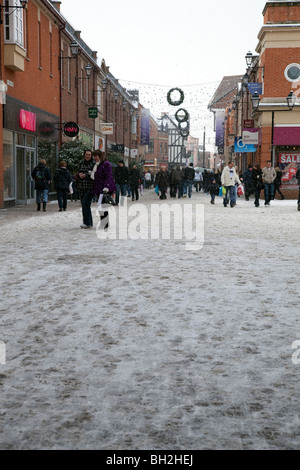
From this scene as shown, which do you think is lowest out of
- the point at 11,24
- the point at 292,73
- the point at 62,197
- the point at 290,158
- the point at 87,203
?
the point at 62,197

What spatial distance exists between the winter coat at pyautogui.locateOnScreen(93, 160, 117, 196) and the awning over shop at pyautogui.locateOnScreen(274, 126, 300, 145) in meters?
20.7

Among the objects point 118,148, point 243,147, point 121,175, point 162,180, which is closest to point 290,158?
point 243,147

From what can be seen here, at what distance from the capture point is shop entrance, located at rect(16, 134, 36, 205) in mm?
23141

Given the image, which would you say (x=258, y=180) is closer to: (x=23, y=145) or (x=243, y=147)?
(x=23, y=145)

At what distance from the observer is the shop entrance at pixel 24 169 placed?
23.1 metres

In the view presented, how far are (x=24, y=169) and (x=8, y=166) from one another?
1.99m

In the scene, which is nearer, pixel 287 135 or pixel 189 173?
pixel 189 173

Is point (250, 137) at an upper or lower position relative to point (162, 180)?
upper

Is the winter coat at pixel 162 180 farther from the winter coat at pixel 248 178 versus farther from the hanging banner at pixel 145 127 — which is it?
the hanging banner at pixel 145 127

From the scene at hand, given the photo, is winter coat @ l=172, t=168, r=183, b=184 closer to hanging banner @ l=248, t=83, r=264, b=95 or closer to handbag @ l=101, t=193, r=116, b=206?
hanging banner @ l=248, t=83, r=264, b=95

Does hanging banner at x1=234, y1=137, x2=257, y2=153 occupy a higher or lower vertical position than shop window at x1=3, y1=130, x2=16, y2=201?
higher

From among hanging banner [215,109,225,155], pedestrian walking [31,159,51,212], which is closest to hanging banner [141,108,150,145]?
hanging banner [215,109,225,155]

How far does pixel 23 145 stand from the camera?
2355 cm

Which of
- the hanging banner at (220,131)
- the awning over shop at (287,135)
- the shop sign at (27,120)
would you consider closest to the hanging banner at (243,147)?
the awning over shop at (287,135)
